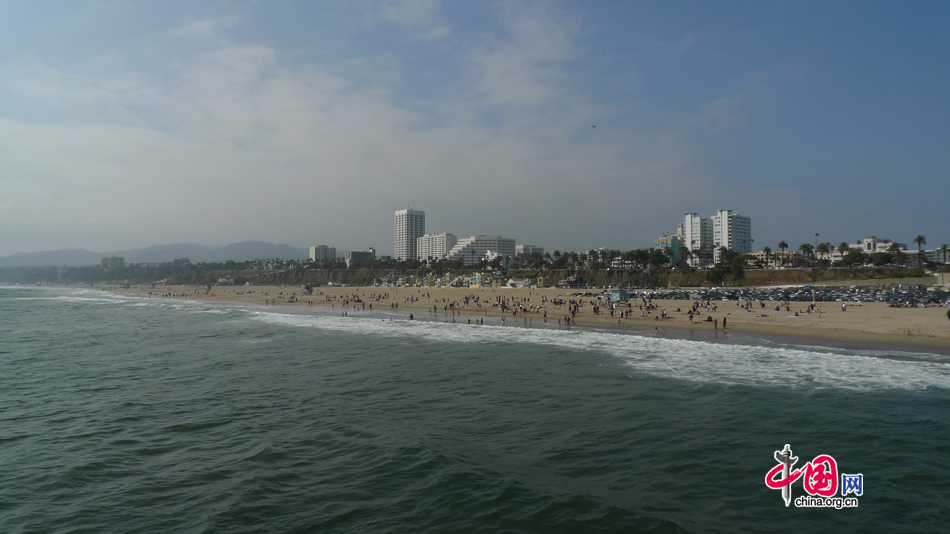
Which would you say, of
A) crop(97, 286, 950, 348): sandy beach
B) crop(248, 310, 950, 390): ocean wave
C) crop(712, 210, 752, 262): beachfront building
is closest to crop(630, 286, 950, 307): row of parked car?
crop(97, 286, 950, 348): sandy beach

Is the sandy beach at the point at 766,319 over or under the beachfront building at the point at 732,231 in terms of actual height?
under

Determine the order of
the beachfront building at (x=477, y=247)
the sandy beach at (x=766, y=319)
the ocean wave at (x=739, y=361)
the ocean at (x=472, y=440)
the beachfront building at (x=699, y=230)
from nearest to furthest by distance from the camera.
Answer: the ocean at (x=472, y=440)
the ocean wave at (x=739, y=361)
the sandy beach at (x=766, y=319)
the beachfront building at (x=699, y=230)
the beachfront building at (x=477, y=247)

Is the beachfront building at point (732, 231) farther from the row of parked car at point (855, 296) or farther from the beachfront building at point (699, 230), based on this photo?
the row of parked car at point (855, 296)

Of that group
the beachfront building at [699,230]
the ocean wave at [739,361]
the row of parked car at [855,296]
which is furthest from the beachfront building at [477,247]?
the ocean wave at [739,361]

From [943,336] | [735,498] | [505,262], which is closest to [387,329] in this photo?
[735,498]

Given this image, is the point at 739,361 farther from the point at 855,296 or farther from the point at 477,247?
the point at 477,247

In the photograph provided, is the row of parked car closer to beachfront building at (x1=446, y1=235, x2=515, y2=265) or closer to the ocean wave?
the ocean wave

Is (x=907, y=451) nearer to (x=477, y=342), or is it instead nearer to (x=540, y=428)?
(x=540, y=428)

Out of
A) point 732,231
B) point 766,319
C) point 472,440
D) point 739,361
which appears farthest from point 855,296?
point 732,231
